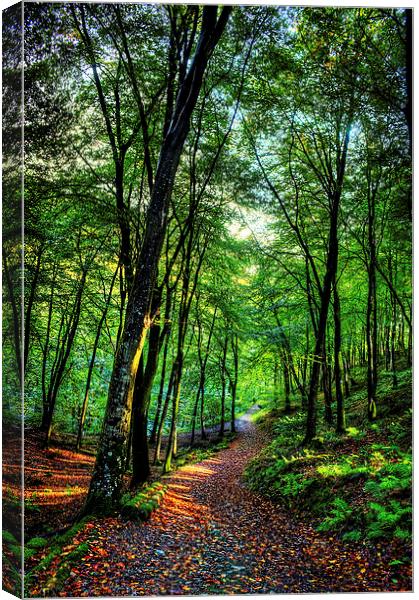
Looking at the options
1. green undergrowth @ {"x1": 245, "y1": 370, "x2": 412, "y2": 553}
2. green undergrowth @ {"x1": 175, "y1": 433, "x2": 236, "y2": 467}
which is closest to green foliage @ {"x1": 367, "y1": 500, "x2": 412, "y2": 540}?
green undergrowth @ {"x1": 245, "y1": 370, "x2": 412, "y2": 553}

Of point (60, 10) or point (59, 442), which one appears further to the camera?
point (59, 442)

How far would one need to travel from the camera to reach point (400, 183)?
4270 millimetres

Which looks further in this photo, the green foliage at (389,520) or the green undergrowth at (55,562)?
the green foliage at (389,520)

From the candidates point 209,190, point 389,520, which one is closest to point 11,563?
point 389,520

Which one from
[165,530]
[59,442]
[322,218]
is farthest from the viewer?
[59,442]

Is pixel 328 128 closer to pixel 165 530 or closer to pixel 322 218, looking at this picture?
pixel 322 218

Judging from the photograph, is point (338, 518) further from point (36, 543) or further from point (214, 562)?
point (36, 543)

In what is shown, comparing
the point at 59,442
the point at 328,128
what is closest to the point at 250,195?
the point at 328,128

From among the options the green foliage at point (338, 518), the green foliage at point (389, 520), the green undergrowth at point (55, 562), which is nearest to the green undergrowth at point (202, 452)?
the green foliage at point (338, 518)

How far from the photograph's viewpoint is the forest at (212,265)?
3305 millimetres

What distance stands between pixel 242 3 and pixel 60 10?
1.96 meters

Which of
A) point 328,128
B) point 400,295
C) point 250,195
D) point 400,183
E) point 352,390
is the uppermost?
point 328,128

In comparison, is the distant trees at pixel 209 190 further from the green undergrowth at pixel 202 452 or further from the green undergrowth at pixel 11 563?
the green undergrowth at pixel 202 452

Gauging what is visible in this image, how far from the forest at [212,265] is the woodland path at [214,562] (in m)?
0.02
